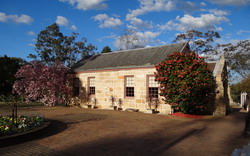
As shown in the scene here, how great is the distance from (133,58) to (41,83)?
8129 millimetres

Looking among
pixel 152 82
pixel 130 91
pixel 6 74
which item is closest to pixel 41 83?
pixel 130 91

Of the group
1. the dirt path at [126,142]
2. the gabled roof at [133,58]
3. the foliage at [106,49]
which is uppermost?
the foliage at [106,49]

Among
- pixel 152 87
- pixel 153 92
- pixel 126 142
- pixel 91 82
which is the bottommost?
pixel 126 142

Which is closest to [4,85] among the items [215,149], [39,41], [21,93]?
[39,41]

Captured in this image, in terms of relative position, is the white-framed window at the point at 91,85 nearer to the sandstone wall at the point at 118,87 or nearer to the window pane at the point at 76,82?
the sandstone wall at the point at 118,87

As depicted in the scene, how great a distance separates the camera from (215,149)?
5.54m

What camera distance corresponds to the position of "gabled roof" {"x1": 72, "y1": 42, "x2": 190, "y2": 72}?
14.7 m

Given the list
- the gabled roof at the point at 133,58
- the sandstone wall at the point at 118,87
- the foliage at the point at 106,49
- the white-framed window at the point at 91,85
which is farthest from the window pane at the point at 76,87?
the foliage at the point at 106,49

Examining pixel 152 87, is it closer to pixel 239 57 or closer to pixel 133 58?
pixel 133 58

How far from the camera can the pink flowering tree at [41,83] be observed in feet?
51.8

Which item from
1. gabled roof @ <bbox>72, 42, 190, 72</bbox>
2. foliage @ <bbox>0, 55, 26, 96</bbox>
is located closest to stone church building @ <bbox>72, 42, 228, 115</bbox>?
gabled roof @ <bbox>72, 42, 190, 72</bbox>

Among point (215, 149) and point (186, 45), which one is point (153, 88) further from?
point (215, 149)

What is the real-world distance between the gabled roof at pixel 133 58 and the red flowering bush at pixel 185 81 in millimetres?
2001

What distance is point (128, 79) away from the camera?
15.1 metres
